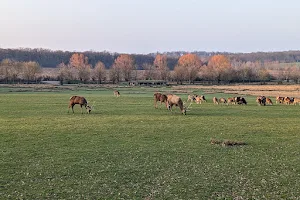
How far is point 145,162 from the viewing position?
541 inches

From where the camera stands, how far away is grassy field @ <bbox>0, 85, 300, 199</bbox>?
10320 mm

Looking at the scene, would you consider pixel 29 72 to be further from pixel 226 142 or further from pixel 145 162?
pixel 145 162

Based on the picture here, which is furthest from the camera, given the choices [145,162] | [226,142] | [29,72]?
[29,72]

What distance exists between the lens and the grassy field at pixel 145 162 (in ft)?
33.9

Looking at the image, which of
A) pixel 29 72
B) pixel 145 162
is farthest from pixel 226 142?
pixel 29 72

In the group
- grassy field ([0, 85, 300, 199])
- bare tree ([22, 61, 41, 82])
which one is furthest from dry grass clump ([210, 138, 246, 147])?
bare tree ([22, 61, 41, 82])

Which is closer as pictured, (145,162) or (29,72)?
(145,162)

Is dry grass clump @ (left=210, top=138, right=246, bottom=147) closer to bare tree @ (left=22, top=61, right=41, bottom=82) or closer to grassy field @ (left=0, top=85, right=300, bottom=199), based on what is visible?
grassy field @ (left=0, top=85, right=300, bottom=199)

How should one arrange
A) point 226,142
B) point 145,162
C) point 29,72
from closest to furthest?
point 145,162 → point 226,142 → point 29,72

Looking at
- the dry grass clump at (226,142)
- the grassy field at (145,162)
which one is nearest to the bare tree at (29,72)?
the grassy field at (145,162)

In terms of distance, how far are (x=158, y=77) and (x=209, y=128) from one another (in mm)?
118393

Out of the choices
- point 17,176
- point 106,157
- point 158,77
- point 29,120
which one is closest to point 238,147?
point 106,157

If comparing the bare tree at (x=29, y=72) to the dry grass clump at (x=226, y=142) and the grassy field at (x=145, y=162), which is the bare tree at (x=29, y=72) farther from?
the dry grass clump at (x=226, y=142)

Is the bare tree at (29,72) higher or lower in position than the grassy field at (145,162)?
higher
